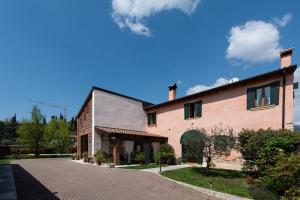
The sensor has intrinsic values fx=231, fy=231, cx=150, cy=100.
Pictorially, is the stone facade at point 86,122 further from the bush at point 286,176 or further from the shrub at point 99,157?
the bush at point 286,176

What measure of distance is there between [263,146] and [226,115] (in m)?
5.98

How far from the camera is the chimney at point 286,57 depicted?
15805 mm

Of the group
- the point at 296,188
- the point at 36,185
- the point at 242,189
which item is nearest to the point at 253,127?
the point at 242,189

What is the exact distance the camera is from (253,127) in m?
17.0

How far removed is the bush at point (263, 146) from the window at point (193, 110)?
6882mm

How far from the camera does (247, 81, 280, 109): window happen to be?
51.5ft

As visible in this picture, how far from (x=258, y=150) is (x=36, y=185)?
484 inches

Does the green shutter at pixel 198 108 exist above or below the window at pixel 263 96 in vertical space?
A: below

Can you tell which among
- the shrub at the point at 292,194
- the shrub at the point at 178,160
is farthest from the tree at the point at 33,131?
the shrub at the point at 292,194

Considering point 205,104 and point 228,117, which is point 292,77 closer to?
point 228,117

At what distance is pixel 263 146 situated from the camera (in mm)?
13219

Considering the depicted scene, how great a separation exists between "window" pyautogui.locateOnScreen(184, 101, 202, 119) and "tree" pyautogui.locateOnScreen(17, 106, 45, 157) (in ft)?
93.4

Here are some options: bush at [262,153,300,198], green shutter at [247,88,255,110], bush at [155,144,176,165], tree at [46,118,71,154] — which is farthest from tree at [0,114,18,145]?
bush at [262,153,300,198]

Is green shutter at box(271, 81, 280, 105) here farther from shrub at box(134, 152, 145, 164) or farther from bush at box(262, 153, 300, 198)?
shrub at box(134, 152, 145, 164)
